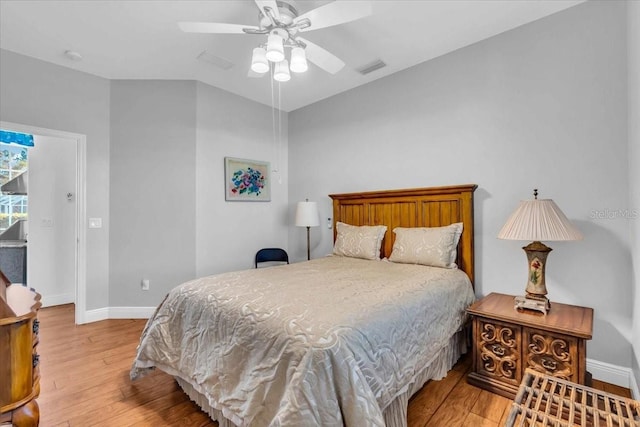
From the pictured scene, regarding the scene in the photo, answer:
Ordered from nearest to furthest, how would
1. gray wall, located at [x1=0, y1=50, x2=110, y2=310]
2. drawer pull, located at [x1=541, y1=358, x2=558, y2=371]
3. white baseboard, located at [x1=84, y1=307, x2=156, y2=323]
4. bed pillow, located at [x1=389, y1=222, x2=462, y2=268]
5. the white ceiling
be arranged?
drawer pull, located at [x1=541, y1=358, x2=558, y2=371] < the white ceiling < bed pillow, located at [x1=389, y1=222, x2=462, y2=268] < gray wall, located at [x1=0, y1=50, x2=110, y2=310] < white baseboard, located at [x1=84, y1=307, x2=156, y2=323]

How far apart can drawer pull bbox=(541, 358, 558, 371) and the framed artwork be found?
339 centimetres

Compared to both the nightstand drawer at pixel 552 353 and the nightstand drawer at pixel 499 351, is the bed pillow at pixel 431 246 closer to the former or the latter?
the nightstand drawer at pixel 499 351

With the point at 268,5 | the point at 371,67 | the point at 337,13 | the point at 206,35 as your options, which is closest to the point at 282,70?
the point at 268,5

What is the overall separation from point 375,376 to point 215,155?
3169 millimetres

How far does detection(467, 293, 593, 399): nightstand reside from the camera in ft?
5.76

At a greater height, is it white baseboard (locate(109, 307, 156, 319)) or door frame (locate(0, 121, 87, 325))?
door frame (locate(0, 121, 87, 325))

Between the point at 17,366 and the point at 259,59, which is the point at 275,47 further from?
the point at 17,366

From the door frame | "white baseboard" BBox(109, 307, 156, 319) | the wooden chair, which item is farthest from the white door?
the wooden chair

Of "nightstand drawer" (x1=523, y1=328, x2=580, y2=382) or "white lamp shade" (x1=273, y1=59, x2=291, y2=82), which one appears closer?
"nightstand drawer" (x1=523, y1=328, x2=580, y2=382)

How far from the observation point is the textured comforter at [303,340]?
47.5 inches

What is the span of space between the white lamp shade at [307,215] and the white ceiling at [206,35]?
1.52 m

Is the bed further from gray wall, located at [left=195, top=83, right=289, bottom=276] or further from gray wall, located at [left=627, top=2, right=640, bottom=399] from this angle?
gray wall, located at [left=195, top=83, right=289, bottom=276]

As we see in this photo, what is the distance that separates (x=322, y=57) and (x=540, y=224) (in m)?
1.93

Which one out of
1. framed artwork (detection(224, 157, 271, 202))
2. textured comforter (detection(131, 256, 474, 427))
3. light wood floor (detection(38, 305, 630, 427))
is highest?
framed artwork (detection(224, 157, 271, 202))
